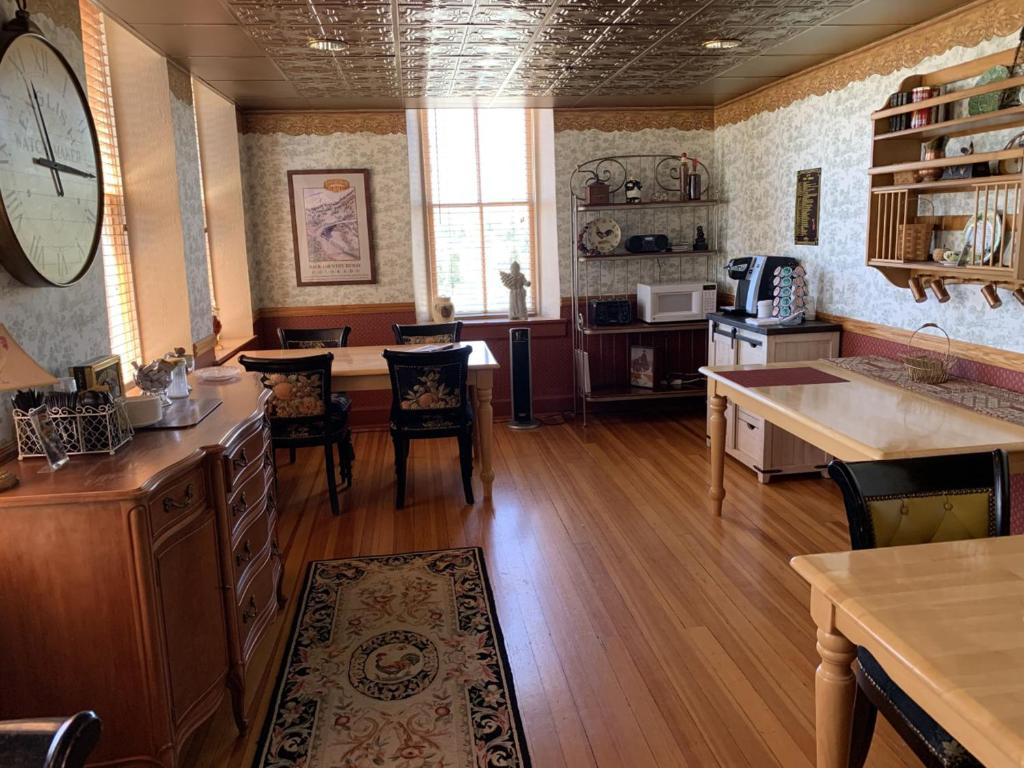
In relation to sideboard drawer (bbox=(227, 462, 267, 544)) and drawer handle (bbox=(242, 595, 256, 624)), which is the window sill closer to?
sideboard drawer (bbox=(227, 462, 267, 544))

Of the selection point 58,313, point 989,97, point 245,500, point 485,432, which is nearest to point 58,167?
point 58,313

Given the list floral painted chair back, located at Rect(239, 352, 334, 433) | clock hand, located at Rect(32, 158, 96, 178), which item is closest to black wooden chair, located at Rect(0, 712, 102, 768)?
clock hand, located at Rect(32, 158, 96, 178)

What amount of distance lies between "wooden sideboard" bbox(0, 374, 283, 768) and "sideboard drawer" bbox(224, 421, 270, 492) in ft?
0.37

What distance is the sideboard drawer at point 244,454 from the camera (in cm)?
235

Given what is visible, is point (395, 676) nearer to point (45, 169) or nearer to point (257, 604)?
point (257, 604)

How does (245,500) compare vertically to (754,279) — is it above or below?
below

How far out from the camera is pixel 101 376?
255cm

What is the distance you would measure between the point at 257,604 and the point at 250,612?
9 cm

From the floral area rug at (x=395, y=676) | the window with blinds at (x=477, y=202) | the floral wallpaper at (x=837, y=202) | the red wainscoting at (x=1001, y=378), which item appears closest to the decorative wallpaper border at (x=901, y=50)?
the floral wallpaper at (x=837, y=202)

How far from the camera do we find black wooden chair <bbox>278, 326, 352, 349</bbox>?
5141 mm

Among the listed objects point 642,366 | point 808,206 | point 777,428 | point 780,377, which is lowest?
point 777,428

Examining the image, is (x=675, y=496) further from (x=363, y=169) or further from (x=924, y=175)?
(x=363, y=169)

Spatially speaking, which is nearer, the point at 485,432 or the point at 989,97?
the point at 989,97

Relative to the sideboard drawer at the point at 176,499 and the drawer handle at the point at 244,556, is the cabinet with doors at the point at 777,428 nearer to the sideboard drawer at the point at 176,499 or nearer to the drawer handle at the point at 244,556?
the drawer handle at the point at 244,556
